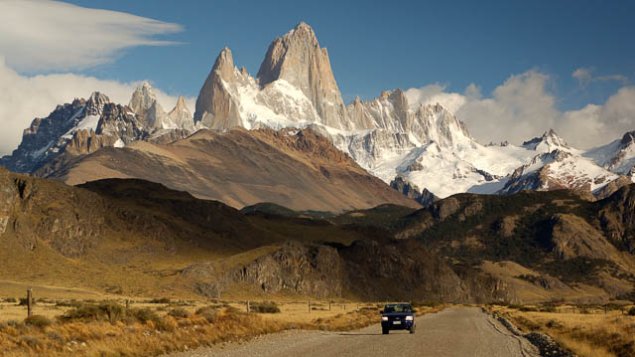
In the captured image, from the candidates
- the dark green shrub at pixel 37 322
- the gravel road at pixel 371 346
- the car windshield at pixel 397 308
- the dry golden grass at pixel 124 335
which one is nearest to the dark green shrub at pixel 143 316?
the dry golden grass at pixel 124 335

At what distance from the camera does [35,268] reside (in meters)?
173

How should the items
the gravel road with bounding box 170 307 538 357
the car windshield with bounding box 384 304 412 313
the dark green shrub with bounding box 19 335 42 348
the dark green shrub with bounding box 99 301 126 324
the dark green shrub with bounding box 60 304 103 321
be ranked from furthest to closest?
the car windshield with bounding box 384 304 412 313
the dark green shrub with bounding box 60 304 103 321
the dark green shrub with bounding box 99 301 126 324
the gravel road with bounding box 170 307 538 357
the dark green shrub with bounding box 19 335 42 348

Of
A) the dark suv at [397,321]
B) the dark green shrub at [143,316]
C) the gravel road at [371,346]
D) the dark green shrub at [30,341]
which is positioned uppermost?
the dark green shrub at [143,316]

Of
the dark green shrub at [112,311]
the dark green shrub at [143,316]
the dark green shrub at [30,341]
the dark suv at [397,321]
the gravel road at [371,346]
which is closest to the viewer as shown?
the dark green shrub at [30,341]

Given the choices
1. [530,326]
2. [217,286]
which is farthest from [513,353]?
[217,286]

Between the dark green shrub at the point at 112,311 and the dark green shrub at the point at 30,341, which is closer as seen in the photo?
the dark green shrub at the point at 30,341

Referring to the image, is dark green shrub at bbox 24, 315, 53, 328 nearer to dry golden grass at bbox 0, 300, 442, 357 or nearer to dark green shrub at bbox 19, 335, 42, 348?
dry golden grass at bbox 0, 300, 442, 357

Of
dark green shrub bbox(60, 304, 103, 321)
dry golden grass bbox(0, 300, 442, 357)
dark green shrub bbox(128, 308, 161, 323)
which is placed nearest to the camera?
dry golden grass bbox(0, 300, 442, 357)

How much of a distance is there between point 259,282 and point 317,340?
14993 centimetres

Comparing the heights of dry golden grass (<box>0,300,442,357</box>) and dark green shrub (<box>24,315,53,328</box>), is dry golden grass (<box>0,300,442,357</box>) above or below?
below

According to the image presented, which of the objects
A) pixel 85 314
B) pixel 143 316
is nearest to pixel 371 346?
pixel 143 316

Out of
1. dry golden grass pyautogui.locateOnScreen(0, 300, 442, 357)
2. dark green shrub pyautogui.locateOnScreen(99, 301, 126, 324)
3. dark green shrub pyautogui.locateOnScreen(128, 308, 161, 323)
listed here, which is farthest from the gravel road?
dark green shrub pyautogui.locateOnScreen(99, 301, 126, 324)

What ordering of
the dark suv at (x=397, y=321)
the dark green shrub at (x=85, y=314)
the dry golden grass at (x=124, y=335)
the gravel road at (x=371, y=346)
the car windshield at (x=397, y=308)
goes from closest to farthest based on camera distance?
1. the dry golden grass at (x=124, y=335)
2. the gravel road at (x=371, y=346)
3. the dark green shrub at (x=85, y=314)
4. the dark suv at (x=397, y=321)
5. the car windshield at (x=397, y=308)

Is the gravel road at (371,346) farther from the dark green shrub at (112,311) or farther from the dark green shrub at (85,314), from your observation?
the dark green shrub at (85,314)
